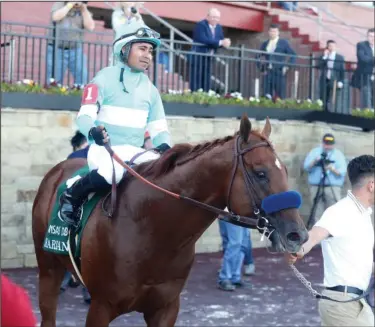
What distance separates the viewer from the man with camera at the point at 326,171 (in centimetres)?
1299

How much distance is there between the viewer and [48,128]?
1083 cm

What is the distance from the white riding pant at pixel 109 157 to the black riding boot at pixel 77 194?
0.05 metres

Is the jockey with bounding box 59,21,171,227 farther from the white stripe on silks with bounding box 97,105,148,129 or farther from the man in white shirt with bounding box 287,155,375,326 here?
the man in white shirt with bounding box 287,155,375,326

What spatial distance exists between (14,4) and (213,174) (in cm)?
1113

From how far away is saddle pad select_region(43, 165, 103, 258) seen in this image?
5242 mm

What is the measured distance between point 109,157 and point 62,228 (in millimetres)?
732

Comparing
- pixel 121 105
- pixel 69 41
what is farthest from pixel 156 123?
pixel 69 41

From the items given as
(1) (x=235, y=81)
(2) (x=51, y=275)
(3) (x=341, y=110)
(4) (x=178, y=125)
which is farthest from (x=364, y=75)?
(2) (x=51, y=275)

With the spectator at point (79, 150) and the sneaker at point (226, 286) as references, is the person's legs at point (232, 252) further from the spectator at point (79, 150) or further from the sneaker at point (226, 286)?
the spectator at point (79, 150)

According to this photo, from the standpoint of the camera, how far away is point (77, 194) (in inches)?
206

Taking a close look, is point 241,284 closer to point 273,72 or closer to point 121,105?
point 121,105

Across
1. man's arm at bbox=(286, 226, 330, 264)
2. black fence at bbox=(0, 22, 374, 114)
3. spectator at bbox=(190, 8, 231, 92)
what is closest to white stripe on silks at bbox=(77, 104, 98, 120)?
man's arm at bbox=(286, 226, 330, 264)

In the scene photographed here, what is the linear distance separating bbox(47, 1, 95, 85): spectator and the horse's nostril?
7913 mm

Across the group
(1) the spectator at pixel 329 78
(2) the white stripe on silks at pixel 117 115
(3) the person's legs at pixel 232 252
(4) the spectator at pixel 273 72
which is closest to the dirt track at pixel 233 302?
(3) the person's legs at pixel 232 252
